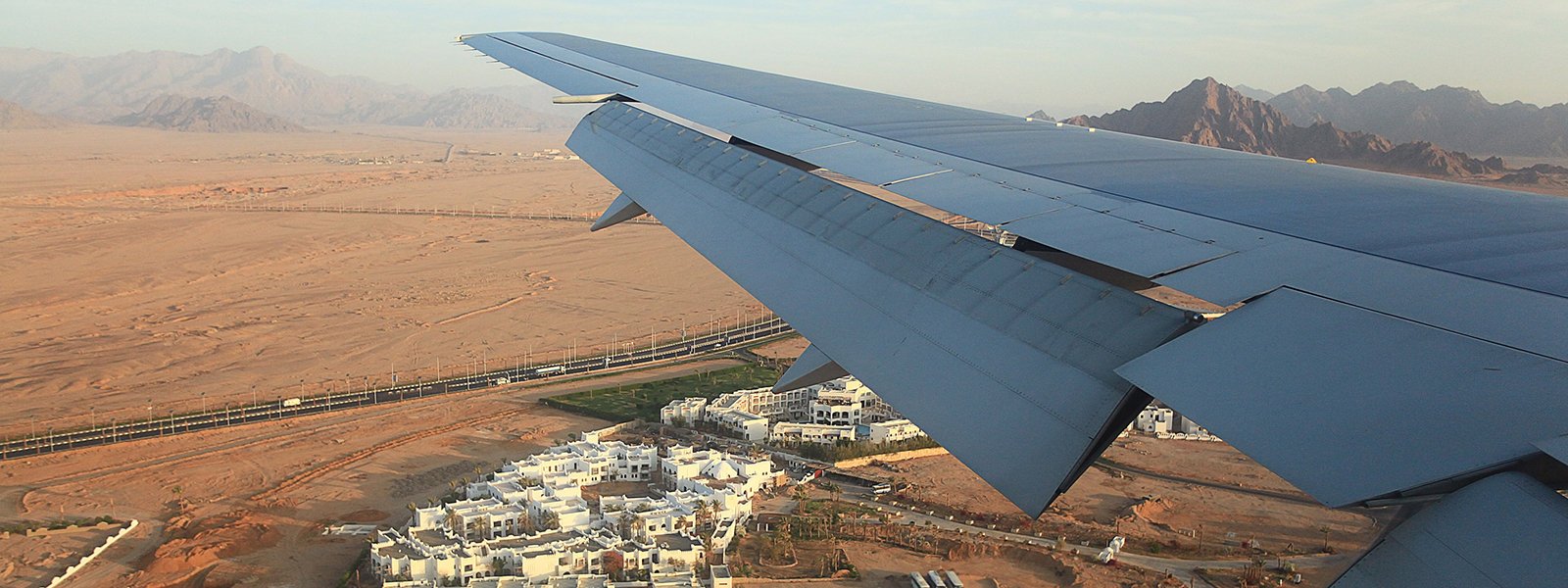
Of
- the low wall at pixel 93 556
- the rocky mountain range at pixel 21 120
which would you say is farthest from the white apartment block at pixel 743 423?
the rocky mountain range at pixel 21 120

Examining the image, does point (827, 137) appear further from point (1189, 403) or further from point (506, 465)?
point (506, 465)

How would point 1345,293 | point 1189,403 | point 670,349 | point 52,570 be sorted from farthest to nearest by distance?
point 670,349 < point 52,570 < point 1345,293 < point 1189,403

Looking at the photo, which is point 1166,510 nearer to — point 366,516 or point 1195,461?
point 1195,461

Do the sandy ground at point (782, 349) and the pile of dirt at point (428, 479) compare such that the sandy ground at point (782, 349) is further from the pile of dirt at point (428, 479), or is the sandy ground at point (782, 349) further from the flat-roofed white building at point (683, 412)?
the pile of dirt at point (428, 479)

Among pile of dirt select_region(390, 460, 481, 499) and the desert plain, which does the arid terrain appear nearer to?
the desert plain

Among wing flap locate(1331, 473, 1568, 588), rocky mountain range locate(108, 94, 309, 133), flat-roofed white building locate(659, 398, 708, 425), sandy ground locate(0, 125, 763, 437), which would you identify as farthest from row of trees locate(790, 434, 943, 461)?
rocky mountain range locate(108, 94, 309, 133)

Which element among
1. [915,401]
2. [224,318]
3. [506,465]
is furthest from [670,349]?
[915,401]

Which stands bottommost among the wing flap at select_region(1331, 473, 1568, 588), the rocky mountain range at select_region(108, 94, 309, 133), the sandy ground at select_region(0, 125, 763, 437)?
the sandy ground at select_region(0, 125, 763, 437)
